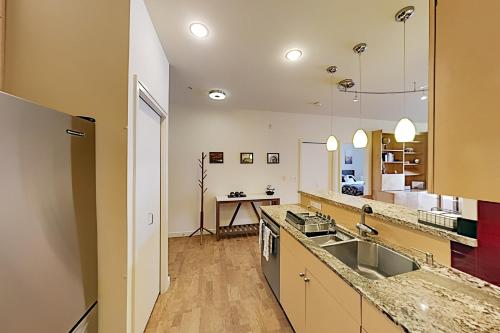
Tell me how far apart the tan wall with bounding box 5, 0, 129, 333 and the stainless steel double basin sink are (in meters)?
1.44

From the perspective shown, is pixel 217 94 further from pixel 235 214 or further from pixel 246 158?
pixel 235 214

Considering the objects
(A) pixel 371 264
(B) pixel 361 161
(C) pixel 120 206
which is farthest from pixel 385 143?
(C) pixel 120 206

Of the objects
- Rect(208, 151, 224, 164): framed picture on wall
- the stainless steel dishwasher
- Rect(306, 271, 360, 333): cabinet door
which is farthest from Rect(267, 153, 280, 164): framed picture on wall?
Rect(306, 271, 360, 333): cabinet door

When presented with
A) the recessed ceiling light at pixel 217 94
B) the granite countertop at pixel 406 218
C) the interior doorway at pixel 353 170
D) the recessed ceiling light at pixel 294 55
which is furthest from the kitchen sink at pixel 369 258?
the interior doorway at pixel 353 170

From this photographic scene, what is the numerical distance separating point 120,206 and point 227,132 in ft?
10.9

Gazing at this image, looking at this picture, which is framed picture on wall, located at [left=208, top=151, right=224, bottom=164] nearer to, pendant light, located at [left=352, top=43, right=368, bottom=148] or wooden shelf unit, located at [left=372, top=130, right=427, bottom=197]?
pendant light, located at [left=352, top=43, right=368, bottom=148]

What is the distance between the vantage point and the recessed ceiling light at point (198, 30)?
5.74 feet

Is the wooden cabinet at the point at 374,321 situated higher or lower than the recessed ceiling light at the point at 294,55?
lower

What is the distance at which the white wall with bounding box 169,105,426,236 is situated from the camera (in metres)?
4.15

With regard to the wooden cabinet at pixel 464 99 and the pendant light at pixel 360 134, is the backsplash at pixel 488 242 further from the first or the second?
the pendant light at pixel 360 134

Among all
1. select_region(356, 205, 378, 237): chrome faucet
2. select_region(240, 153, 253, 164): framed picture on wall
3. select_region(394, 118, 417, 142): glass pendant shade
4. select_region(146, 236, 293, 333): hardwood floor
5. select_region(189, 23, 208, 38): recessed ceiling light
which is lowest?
select_region(146, 236, 293, 333): hardwood floor

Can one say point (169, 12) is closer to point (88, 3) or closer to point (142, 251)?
point (88, 3)

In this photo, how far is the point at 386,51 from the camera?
214 centimetres

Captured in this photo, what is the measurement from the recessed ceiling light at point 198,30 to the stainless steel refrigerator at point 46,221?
1.23 meters
